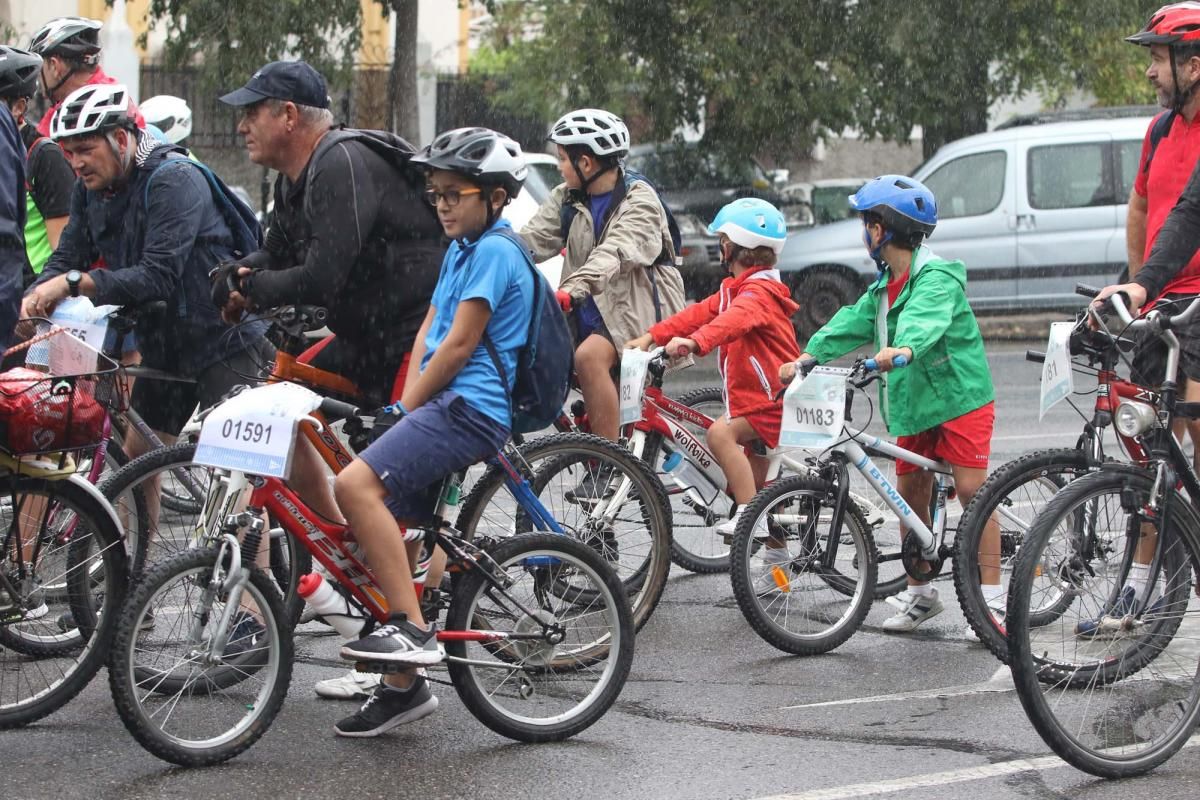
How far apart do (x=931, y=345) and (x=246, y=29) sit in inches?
522

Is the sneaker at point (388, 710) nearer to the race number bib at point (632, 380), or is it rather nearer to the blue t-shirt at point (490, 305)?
the blue t-shirt at point (490, 305)

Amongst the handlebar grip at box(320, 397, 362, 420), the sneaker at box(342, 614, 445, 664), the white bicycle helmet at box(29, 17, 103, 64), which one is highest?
the white bicycle helmet at box(29, 17, 103, 64)

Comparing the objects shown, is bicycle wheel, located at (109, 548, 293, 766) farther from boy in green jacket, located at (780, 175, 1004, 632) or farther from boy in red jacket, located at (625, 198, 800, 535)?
boy in red jacket, located at (625, 198, 800, 535)

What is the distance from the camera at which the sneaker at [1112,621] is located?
501 cm

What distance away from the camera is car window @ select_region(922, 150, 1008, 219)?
16.3 meters

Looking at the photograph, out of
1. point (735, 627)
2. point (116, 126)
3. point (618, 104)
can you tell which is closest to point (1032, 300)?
point (618, 104)

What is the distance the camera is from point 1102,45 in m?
21.1

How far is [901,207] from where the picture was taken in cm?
636

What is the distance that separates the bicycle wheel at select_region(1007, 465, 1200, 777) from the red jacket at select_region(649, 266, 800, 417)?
226cm

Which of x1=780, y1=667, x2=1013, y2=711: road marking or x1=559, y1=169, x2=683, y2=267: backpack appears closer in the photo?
x1=780, y1=667, x2=1013, y2=711: road marking

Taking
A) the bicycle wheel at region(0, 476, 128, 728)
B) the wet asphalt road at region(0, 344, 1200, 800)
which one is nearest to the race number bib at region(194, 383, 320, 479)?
the bicycle wheel at region(0, 476, 128, 728)

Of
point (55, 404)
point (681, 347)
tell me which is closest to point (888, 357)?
point (681, 347)

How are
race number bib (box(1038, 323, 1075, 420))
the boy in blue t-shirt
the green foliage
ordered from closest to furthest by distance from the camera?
the boy in blue t-shirt < race number bib (box(1038, 323, 1075, 420)) < the green foliage

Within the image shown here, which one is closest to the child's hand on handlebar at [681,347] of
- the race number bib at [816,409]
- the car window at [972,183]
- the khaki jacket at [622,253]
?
the khaki jacket at [622,253]
